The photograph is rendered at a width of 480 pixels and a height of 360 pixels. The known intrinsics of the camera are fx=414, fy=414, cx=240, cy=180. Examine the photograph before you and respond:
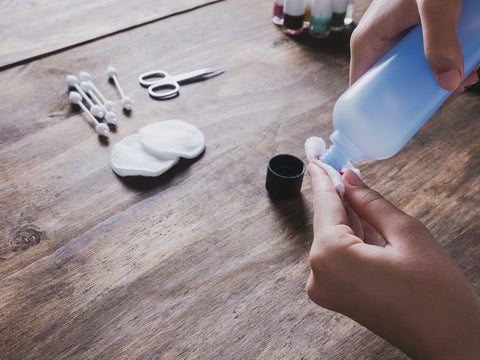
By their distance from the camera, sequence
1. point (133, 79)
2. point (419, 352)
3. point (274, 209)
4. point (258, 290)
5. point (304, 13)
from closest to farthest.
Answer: point (419, 352), point (258, 290), point (274, 209), point (133, 79), point (304, 13)

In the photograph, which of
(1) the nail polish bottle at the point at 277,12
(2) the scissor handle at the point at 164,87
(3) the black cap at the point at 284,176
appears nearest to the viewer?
(3) the black cap at the point at 284,176

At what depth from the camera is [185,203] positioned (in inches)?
25.1

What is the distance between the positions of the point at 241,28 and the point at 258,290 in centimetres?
78

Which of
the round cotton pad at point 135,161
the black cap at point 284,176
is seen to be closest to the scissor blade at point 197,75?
the round cotton pad at point 135,161

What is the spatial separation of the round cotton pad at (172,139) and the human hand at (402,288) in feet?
1.09

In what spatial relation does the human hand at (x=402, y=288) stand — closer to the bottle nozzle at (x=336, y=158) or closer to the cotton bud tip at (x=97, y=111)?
the bottle nozzle at (x=336, y=158)

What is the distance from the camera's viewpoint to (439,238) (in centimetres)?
60

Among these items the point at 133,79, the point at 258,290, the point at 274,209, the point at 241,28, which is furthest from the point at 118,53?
the point at 258,290

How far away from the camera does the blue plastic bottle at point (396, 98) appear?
46cm

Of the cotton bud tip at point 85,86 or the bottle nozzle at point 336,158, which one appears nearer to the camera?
the bottle nozzle at point 336,158

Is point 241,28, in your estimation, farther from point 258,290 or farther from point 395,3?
point 258,290

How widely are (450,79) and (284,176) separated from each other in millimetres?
267

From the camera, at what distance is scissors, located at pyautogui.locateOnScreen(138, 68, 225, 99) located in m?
0.85

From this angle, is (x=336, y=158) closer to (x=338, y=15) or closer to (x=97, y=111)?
(x=97, y=111)
